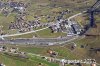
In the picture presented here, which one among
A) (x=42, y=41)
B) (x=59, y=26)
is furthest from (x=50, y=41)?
(x=59, y=26)

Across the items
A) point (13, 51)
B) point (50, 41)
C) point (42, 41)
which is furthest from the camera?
point (42, 41)

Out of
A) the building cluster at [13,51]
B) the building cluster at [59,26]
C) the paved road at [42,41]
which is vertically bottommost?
the building cluster at [13,51]

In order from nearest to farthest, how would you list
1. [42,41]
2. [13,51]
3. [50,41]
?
[13,51]
[50,41]
[42,41]

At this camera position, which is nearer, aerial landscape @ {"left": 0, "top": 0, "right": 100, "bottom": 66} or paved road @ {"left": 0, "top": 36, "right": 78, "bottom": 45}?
aerial landscape @ {"left": 0, "top": 0, "right": 100, "bottom": 66}

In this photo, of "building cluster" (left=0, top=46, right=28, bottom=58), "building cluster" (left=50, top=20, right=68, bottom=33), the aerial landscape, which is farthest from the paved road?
"building cluster" (left=0, top=46, right=28, bottom=58)

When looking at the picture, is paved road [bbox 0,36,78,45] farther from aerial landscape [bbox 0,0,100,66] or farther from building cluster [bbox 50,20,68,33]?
building cluster [bbox 50,20,68,33]

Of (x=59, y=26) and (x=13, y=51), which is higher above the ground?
(x=59, y=26)

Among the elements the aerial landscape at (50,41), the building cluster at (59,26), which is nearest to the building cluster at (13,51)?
the aerial landscape at (50,41)

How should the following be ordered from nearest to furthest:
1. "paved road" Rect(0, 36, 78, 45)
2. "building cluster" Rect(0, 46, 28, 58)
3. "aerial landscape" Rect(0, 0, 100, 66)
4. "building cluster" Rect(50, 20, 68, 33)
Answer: "aerial landscape" Rect(0, 0, 100, 66)
"building cluster" Rect(0, 46, 28, 58)
"paved road" Rect(0, 36, 78, 45)
"building cluster" Rect(50, 20, 68, 33)

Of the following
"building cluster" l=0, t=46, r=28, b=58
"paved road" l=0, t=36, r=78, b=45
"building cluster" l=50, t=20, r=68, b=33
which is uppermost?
"building cluster" l=50, t=20, r=68, b=33

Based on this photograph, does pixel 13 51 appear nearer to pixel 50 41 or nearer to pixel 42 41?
pixel 42 41

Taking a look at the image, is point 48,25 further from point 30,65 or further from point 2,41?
point 30,65

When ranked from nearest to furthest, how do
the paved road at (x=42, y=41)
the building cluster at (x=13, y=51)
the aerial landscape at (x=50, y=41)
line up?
the aerial landscape at (x=50, y=41) < the building cluster at (x=13, y=51) < the paved road at (x=42, y=41)

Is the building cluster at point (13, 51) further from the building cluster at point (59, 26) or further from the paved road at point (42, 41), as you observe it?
the building cluster at point (59, 26)
